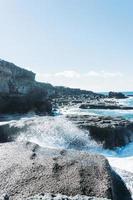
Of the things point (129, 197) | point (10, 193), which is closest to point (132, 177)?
point (129, 197)

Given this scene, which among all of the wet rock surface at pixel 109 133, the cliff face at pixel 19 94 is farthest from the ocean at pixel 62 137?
the cliff face at pixel 19 94

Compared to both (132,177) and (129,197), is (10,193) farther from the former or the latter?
(132,177)

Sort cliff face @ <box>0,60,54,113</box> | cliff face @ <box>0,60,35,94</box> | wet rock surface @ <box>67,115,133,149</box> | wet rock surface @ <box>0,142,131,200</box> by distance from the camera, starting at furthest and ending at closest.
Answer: cliff face @ <box>0,60,35,94</box> < cliff face @ <box>0,60,54,113</box> < wet rock surface @ <box>67,115,133,149</box> < wet rock surface @ <box>0,142,131,200</box>

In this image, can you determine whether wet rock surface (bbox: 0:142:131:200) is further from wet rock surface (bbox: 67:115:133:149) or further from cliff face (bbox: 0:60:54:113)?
cliff face (bbox: 0:60:54:113)

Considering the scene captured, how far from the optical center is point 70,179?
8203 mm

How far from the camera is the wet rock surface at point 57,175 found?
7781 millimetres

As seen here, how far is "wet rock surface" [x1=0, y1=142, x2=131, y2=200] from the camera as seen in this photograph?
7781 millimetres

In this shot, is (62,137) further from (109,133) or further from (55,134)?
(109,133)

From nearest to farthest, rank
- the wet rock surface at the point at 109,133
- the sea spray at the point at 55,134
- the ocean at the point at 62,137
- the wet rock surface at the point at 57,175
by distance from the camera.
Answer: the wet rock surface at the point at 57,175 → the ocean at the point at 62,137 → the sea spray at the point at 55,134 → the wet rock surface at the point at 109,133

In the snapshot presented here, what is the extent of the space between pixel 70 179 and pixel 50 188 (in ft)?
1.98

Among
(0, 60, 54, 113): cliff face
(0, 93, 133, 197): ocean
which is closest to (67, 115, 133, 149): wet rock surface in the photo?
(0, 93, 133, 197): ocean

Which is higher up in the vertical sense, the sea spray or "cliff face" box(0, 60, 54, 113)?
"cliff face" box(0, 60, 54, 113)

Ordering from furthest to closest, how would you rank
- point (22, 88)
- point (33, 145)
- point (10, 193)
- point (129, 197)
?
point (22, 88) → point (33, 145) → point (129, 197) → point (10, 193)

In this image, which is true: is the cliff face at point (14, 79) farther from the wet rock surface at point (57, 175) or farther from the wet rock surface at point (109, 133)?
the wet rock surface at point (57, 175)
